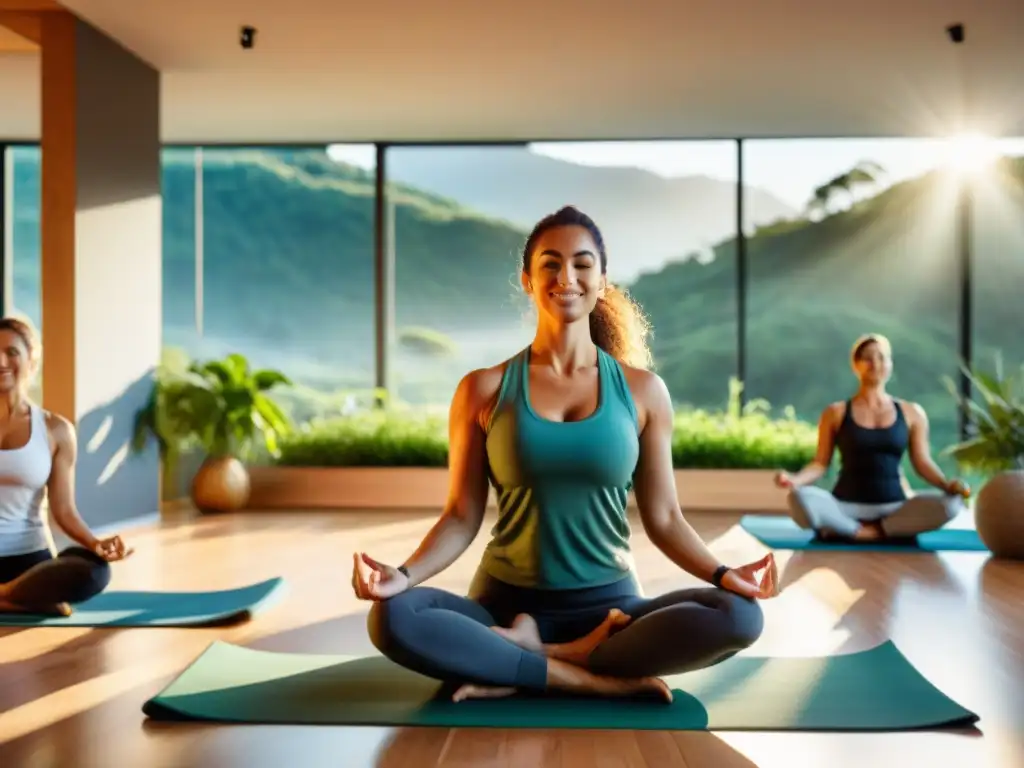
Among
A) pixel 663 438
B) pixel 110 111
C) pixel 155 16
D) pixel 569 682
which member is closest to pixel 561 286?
pixel 663 438

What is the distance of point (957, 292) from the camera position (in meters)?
8.57

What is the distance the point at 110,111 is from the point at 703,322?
4451 millimetres

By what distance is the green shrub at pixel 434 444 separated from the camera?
7.87m

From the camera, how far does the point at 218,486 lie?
732 cm

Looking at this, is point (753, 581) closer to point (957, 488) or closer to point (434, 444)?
point (957, 488)

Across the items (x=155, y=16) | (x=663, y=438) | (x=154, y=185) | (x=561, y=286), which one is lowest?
(x=663, y=438)

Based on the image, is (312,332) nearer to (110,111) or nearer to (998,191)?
(110,111)

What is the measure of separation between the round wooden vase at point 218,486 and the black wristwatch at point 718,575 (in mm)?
5300

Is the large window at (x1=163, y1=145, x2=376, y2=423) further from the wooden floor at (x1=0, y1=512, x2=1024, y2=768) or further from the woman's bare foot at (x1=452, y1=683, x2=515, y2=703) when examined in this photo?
the woman's bare foot at (x1=452, y1=683, x2=515, y2=703)

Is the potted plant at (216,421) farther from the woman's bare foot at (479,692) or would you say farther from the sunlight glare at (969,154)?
the sunlight glare at (969,154)

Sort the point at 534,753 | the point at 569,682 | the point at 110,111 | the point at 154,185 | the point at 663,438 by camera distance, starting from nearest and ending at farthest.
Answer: the point at 534,753
the point at 569,682
the point at 663,438
the point at 110,111
the point at 154,185

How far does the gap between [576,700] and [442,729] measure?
356mm

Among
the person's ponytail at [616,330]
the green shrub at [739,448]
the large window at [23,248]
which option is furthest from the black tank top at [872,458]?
the large window at [23,248]

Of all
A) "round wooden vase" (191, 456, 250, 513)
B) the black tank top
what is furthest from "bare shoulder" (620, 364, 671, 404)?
"round wooden vase" (191, 456, 250, 513)
